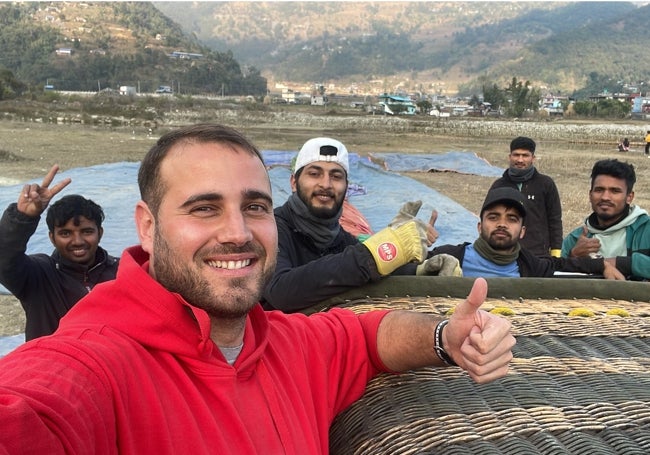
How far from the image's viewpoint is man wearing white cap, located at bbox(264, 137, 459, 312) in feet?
5.97

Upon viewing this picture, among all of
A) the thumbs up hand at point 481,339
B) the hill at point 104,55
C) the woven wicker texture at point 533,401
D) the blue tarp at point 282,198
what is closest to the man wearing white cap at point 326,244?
the woven wicker texture at point 533,401

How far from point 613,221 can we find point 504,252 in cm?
95

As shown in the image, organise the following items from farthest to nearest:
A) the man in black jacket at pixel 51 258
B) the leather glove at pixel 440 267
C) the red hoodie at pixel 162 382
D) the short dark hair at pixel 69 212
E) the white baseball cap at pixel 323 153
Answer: the white baseball cap at pixel 323 153
the short dark hair at pixel 69 212
the man in black jacket at pixel 51 258
the leather glove at pixel 440 267
the red hoodie at pixel 162 382

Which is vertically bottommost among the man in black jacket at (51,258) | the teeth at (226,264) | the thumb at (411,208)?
the man in black jacket at (51,258)

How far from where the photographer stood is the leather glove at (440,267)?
2.09m

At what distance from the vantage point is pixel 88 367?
102 centimetres

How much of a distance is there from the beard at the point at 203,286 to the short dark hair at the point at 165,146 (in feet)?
0.36

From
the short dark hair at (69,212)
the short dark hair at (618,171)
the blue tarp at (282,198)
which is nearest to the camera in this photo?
the short dark hair at (69,212)

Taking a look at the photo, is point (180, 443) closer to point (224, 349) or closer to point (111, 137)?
point (224, 349)

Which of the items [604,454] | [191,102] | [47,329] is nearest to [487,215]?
[604,454]

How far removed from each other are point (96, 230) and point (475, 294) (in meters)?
2.19

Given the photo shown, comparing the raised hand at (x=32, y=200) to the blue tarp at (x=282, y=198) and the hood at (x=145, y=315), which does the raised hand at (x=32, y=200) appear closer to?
the hood at (x=145, y=315)

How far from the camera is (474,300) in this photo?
1.36 meters

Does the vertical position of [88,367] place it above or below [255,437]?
above
